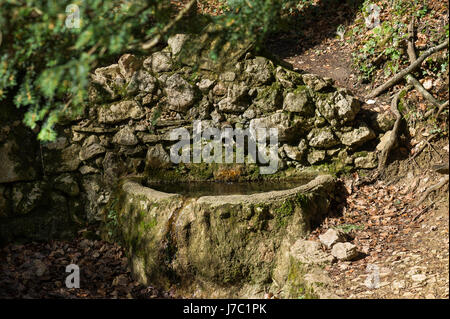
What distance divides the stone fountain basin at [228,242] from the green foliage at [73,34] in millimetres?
1836

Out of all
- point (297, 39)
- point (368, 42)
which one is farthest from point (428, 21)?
point (297, 39)

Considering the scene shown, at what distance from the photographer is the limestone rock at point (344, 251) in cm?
455

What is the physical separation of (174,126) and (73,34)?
2.94 meters

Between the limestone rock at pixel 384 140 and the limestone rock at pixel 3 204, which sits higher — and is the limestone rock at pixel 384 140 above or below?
above

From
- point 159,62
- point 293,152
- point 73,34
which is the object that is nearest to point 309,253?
point 293,152

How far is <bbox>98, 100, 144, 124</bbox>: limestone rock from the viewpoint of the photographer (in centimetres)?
610

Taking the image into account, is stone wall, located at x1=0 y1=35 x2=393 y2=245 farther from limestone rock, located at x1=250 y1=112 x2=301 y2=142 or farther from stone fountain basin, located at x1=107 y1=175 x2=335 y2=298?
stone fountain basin, located at x1=107 y1=175 x2=335 y2=298

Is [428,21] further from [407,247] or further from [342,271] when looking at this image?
[342,271]

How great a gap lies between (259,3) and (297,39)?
14.9 ft

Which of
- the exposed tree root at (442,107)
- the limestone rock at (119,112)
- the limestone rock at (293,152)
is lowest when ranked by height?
the limestone rock at (293,152)

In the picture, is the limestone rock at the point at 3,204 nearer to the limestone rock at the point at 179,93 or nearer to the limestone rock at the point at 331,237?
the limestone rock at the point at 179,93

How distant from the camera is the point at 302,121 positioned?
5.98m

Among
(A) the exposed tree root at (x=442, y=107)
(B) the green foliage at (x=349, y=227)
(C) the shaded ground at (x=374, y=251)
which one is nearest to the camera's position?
(C) the shaded ground at (x=374, y=251)

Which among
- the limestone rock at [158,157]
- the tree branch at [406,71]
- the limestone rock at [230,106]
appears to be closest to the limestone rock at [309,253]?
the limestone rock at [230,106]
